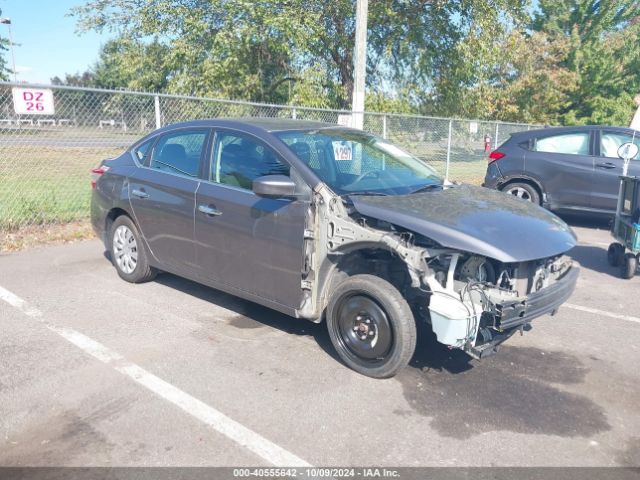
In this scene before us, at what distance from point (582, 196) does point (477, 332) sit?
21.7 ft

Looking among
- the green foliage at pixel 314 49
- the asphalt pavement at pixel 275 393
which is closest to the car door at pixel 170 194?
the asphalt pavement at pixel 275 393

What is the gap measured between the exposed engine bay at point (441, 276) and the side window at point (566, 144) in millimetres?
5813

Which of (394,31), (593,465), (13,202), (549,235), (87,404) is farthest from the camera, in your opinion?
(394,31)

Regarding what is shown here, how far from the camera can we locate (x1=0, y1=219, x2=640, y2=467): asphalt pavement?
3.09m

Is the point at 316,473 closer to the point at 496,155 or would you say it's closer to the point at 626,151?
the point at 626,151

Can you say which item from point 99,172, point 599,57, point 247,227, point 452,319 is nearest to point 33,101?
point 99,172

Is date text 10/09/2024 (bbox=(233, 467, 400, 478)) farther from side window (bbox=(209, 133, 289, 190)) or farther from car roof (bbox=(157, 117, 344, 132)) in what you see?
car roof (bbox=(157, 117, 344, 132))

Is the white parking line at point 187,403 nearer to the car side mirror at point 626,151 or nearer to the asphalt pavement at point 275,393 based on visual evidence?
the asphalt pavement at point 275,393

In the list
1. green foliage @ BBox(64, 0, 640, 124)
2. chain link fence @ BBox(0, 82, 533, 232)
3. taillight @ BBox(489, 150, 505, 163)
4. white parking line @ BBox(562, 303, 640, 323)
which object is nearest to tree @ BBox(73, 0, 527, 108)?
green foliage @ BBox(64, 0, 640, 124)

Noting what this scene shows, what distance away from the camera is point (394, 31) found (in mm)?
16609

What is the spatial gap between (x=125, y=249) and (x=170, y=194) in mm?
1132

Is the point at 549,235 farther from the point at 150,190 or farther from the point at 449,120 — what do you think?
the point at 449,120

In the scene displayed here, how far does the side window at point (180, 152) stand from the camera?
503cm

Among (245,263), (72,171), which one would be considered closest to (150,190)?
(245,263)
